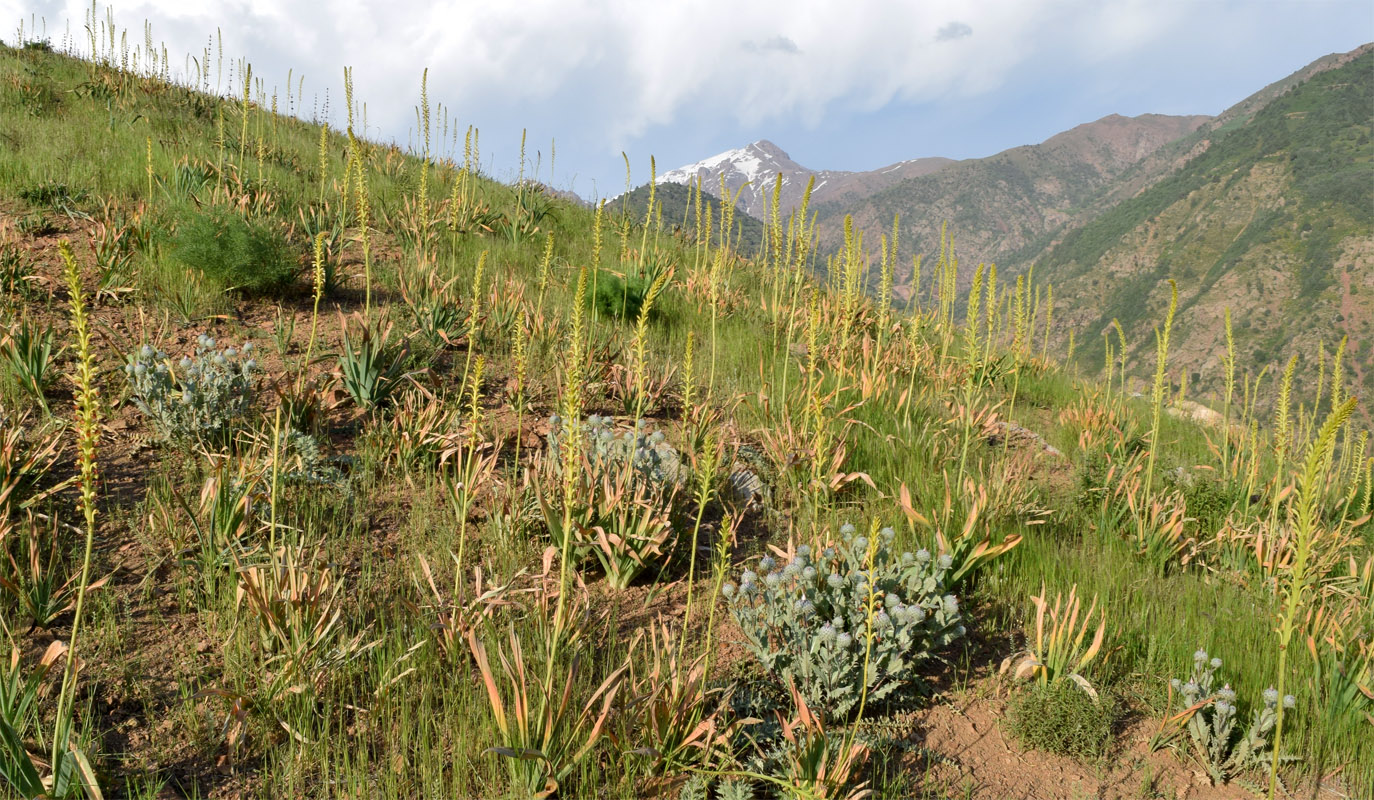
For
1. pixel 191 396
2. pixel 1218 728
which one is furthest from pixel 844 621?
pixel 191 396

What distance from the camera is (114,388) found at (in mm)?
3967

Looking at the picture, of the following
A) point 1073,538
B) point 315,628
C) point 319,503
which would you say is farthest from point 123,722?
point 1073,538

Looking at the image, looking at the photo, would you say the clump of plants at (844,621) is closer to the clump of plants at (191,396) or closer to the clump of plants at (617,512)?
the clump of plants at (617,512)

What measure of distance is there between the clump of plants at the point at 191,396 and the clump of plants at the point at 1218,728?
4.35 m

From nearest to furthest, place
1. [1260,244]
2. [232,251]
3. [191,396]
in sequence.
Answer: [191,396]
[232,251]
[1260,244]

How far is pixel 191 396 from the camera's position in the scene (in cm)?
358

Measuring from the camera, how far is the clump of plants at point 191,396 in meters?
3.61

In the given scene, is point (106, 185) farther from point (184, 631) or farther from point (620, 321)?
point (184, 631)

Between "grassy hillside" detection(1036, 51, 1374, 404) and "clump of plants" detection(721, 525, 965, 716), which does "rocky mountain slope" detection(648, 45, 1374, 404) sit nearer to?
"grassy hillside" detection(1036, 51, 1374, 404)

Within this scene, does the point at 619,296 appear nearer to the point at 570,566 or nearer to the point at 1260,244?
the point at 570,566

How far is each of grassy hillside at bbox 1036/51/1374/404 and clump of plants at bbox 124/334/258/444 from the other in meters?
81.1

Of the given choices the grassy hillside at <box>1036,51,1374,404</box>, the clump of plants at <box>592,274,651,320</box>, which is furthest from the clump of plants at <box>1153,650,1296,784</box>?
the grassy hillside at <box>1036,51,1374,404</box>

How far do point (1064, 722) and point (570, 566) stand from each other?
6.47 feet

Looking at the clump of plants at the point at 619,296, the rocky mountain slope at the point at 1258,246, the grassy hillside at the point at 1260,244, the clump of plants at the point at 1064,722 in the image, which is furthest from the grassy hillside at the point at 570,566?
the grassy hillside at the point at 1260,244
